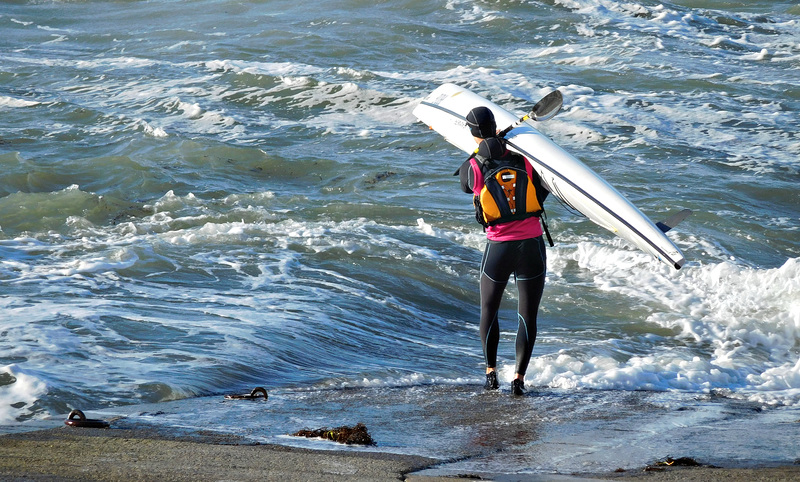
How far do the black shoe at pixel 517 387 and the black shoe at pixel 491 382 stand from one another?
10cm

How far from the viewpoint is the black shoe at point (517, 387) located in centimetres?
473

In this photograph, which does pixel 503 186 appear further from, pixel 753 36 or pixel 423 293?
pixel 753 36

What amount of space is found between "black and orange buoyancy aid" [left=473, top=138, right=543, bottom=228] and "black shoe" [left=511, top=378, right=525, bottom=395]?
90cm

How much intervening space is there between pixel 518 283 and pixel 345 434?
65.3 inches

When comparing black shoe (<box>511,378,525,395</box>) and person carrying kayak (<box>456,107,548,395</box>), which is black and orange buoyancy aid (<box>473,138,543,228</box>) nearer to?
person carrying kayak (<box>456,107,548,395</box>)

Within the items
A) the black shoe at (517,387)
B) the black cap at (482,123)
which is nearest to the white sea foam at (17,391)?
the black shoe at (517,387)

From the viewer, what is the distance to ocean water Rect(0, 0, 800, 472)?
5.24 m

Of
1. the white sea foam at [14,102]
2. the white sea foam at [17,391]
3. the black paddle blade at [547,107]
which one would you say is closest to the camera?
the white sea foam at [17,391]

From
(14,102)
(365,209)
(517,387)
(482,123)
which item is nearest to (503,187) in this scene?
(482,123)

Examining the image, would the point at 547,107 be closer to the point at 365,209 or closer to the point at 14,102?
the point at 365,209

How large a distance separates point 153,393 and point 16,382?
0.66 meters

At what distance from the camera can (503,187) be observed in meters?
4.57

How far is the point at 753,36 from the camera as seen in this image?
1917 cm

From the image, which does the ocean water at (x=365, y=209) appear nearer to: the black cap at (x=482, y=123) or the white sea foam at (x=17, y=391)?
the white sea foam at (x=17, y=391)
